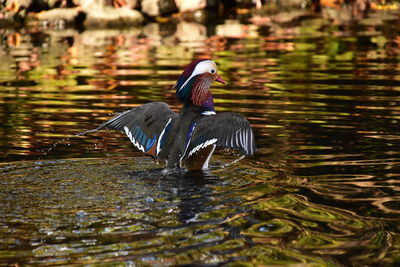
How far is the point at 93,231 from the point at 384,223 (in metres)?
1.82

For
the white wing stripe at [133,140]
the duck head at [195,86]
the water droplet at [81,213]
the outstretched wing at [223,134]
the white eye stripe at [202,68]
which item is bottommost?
the water droplet at [81,213]

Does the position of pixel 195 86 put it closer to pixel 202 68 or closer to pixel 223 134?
pixel 202 68

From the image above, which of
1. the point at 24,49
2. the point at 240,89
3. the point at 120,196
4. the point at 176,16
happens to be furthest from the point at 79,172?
the point at 176,16

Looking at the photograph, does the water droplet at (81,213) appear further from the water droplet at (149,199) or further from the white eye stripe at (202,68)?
the white eye stripe at (202,68)

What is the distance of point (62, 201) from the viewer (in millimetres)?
6004

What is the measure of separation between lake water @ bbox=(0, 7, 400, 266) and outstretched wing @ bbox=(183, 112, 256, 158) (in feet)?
0.92

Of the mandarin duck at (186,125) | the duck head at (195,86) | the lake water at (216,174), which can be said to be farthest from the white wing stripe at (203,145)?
the duck head at (195,86)

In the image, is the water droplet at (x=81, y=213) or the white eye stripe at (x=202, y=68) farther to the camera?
the white eye stripe at (x=202, y=68)

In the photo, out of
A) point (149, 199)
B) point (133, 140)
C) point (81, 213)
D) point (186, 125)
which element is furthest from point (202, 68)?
point (81, 213)

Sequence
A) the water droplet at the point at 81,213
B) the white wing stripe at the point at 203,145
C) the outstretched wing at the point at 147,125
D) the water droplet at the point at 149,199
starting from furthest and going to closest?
1. the outstretched wing at the point at 147,125
2. the white wing stripe at the point at 203,145
3. the water droplet at the point at 149,199
4. the water droplet at the point at 81,213

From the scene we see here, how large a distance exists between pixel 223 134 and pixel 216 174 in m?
0.52

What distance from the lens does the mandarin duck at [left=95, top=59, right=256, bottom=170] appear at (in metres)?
6.74

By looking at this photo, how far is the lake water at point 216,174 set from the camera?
5023 mm

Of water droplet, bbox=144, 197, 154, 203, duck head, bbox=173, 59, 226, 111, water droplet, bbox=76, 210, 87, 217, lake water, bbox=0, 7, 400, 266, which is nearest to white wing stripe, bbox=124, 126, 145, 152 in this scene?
lake water, bbox=0, 7, 400, 266
